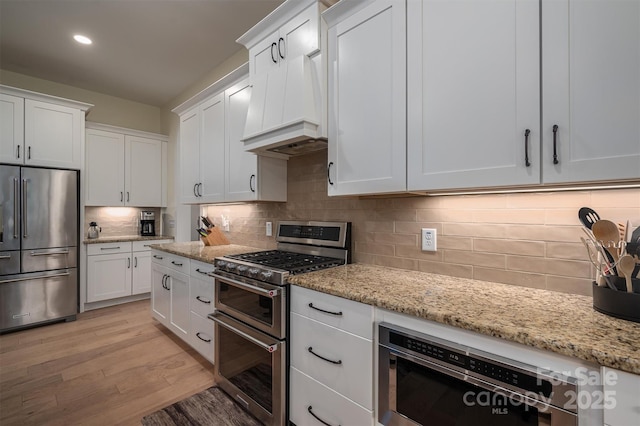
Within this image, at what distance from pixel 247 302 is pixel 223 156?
4.91 feet

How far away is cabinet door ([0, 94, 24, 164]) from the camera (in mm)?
3051

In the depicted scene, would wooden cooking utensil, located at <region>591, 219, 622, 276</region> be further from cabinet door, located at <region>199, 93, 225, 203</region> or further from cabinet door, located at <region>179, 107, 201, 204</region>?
cabinet door, located at <region>179, 107, 201, 204</region>

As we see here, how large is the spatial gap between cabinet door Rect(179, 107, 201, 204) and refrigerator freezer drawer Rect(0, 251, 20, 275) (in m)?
1.73

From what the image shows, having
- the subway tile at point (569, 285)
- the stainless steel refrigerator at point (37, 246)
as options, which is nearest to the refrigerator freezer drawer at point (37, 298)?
the stainless steel refrigerator at point (37, 246)

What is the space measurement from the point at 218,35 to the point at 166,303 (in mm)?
2714

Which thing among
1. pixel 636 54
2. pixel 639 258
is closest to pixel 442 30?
pixel 636 54

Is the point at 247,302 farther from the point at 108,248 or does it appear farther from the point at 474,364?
the point at 108,248

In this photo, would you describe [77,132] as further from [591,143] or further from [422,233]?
[591,143]

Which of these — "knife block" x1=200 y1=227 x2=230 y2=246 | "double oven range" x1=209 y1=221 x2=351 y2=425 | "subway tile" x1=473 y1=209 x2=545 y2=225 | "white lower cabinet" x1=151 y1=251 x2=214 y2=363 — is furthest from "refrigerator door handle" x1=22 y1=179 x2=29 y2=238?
Answer: "subway tile" x1=473 y1=209 x2=545 y2=225

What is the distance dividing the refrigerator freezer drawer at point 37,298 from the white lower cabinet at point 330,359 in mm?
3241

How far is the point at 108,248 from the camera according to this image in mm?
3799

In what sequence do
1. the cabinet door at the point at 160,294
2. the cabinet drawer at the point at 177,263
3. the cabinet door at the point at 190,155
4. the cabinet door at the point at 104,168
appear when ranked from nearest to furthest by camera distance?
the cabinet drawer at the point at 177,263
the cabinet door at the point at 160,294
the cabinet door at the point at 190,155
the cabinet door at the point at 104,168

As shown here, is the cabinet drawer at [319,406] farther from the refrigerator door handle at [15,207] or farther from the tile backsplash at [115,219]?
the tile backsplash at [115,219]

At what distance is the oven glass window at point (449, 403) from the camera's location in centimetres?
92
